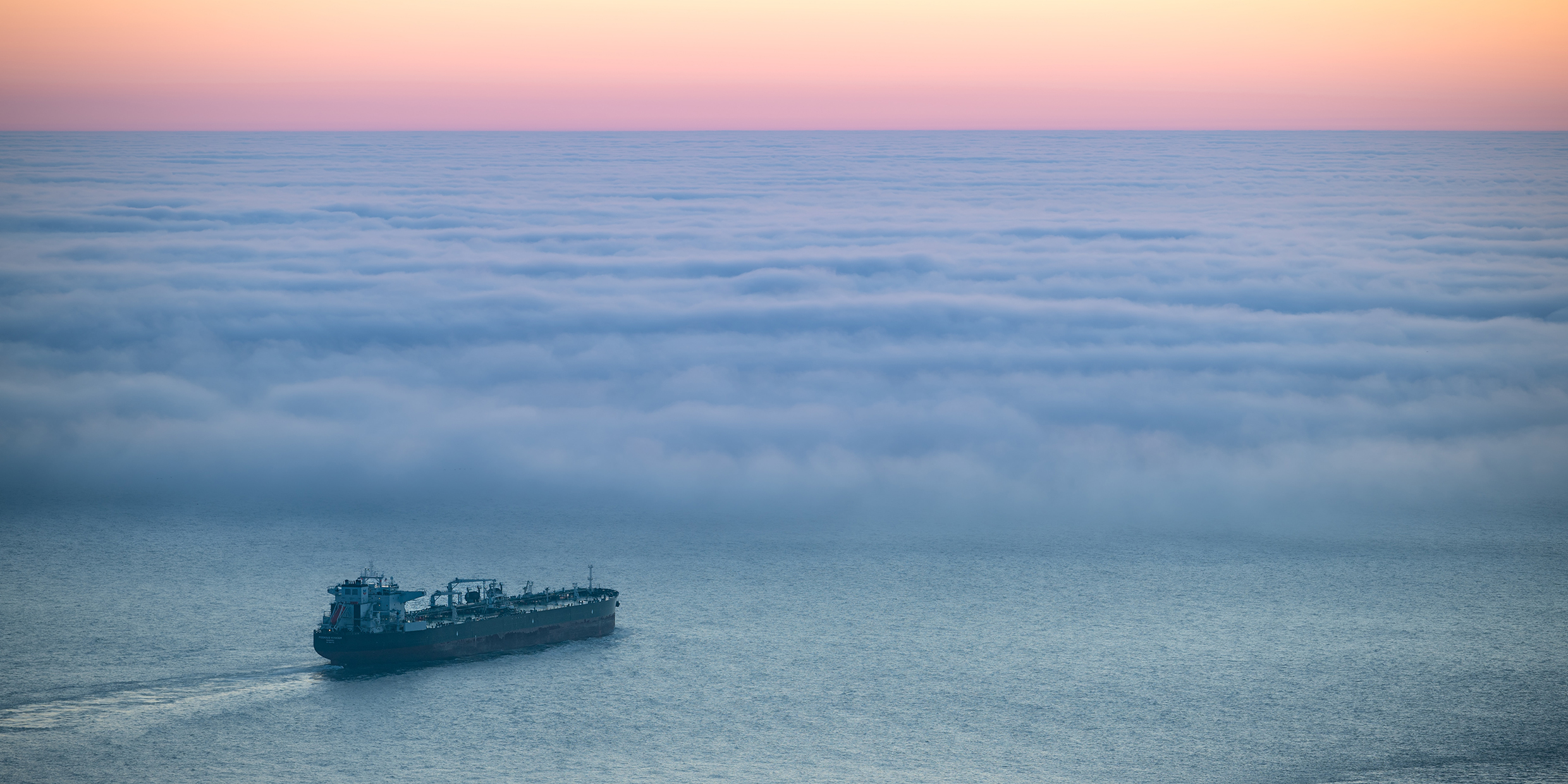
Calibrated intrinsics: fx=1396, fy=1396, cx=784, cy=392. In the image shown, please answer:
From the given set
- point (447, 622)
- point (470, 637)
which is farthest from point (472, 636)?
point (447, 622)

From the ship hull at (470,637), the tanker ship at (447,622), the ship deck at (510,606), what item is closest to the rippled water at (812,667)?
the ship hull at (470,637)

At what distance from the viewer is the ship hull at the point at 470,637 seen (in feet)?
234

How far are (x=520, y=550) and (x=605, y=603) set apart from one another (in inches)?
1013

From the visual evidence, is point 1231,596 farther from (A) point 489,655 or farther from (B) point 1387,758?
Answer: (A) point 489,655

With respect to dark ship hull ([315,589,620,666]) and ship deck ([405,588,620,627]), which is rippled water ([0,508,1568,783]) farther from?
ship deck ([405,588,620,627])

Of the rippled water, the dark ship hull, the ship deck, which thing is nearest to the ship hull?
the dark ship hull

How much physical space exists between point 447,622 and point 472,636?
6.37 feet

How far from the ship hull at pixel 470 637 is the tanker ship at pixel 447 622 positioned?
0.03 metres

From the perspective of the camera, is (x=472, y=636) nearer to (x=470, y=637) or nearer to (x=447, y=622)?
(x=470, y=637)

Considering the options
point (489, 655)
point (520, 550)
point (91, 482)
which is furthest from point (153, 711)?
point (91, 482)

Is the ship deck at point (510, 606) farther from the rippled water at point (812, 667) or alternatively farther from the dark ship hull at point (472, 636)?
the rippled water at point (812, 667)

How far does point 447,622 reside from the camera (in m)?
75.8

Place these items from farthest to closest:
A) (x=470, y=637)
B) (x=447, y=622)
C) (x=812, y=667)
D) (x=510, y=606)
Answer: (x=510, y=606) → (x=447, y=622) → (x=470, y=637) → (x=812, y=667)

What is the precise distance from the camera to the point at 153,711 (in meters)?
63.5
